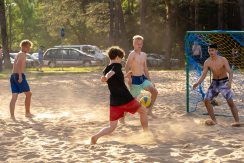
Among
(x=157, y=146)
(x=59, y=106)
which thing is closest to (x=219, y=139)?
(x=157, y=146)

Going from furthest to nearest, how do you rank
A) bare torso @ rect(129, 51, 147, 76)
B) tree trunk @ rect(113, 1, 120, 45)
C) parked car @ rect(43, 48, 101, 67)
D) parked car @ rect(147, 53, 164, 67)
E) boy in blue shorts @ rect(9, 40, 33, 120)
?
parked car @ rect(147, 53, 164, 67) < parked car @ rect(43, 48, 101, 67) < tree trunk @ rect(113, 1, 120, 45) < boy in blue shorts @ rect(9, 40, 33, 120) < bare torso @ rect(129, 51, 147, 76)

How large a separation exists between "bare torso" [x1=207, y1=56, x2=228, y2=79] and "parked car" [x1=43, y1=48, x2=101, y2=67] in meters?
25.8

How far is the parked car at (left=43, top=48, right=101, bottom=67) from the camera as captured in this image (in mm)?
33500

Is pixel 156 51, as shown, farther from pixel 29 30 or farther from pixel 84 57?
pixel 29 30

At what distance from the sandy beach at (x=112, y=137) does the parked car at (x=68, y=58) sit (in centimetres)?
2211

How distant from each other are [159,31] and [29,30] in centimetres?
3702

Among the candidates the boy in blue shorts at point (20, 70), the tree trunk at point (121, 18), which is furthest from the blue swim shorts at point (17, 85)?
the tree trunk at point (121, 18)

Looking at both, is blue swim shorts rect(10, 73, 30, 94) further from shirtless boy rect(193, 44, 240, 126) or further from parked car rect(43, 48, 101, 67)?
parked car rect(43, 48, 101, 67)

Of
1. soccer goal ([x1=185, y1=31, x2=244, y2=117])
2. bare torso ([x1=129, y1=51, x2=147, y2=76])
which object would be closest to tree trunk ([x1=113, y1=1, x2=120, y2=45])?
soccer goal ([x1=185, y1=31, x2=244, y2=117])

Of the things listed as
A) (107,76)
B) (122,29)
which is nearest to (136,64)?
(107,76)

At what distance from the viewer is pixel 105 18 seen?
39.2 metres

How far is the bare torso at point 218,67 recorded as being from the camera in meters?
8.04

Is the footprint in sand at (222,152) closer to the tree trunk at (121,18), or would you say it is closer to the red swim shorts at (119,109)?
the red swim shorts at (119,109)

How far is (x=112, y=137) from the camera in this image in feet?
24.0
